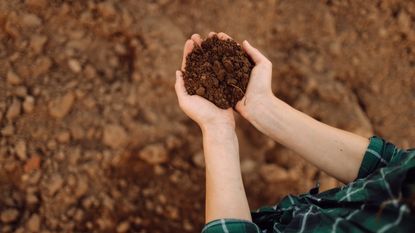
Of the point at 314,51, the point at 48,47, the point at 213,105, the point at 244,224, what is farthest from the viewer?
the point at 314,51

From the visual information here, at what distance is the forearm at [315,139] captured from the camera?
55.0 inches

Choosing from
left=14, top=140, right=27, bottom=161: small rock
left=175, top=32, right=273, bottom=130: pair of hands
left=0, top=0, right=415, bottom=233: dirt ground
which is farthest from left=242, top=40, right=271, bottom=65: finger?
left=14, top=140, right=27, bottom=161: small rock

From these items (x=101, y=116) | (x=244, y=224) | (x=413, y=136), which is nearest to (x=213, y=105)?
(x=244, y=224)

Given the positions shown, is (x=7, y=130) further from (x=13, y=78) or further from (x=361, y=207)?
(x=361, y=207)

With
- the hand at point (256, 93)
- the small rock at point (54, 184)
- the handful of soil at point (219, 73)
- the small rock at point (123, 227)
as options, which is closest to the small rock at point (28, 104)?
the small rock at point (54, 184)

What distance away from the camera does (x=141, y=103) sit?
1.86 meters

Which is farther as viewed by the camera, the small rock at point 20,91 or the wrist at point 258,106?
the small rock at point 20,91

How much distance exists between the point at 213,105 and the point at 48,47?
78 cm

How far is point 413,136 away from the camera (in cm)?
208

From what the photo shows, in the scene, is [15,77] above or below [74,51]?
below

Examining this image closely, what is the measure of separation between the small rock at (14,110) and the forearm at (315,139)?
0.90 m

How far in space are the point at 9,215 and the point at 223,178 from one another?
0.86 metres

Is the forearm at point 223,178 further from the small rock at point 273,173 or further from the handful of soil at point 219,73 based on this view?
the small rock at point 273,173

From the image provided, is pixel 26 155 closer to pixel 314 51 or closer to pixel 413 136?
pixel 314 51
